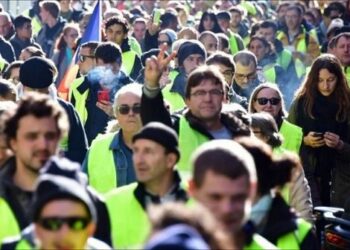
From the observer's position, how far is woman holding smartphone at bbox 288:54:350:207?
488 inches

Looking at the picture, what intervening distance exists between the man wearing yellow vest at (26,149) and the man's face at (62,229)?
4.37 ft

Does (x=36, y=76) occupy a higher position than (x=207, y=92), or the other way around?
(x=207, y=92)

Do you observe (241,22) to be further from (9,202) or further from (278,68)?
(9,202)

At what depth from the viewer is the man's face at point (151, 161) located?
25.0 ft

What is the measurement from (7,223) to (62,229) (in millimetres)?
1530

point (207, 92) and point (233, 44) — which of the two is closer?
point (207, 92)

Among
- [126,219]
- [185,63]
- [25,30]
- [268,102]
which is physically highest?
[126,219]

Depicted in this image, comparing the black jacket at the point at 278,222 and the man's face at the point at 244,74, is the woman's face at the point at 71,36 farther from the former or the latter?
the black jacket at the point at 278,222

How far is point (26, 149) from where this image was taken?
7.42m

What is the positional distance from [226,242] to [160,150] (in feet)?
9.15

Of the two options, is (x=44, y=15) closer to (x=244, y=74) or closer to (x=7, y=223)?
(x=244, y=74)

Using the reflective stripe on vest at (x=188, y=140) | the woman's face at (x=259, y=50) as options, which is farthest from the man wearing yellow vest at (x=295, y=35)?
the reflective stripe on vest at (x=188, y=140)

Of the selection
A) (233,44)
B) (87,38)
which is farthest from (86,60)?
(233,44)

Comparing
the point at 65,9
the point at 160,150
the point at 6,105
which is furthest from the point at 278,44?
the point at 160,150
